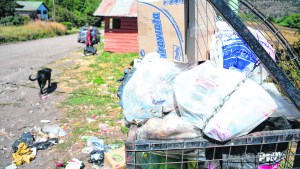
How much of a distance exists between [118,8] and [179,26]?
1252 centimetres

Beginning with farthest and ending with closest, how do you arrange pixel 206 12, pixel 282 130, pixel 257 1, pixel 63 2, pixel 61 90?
pixel 63 2
pixel 61 90
pixel 206 12
pixel 257 1
pixel 282 130

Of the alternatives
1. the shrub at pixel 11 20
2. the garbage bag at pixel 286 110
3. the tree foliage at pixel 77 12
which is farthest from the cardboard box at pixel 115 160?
the tree foliage at pixel 77 12

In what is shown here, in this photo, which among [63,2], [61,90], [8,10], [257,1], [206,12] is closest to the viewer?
[257,1]

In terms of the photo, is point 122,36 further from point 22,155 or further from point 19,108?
point 22,155

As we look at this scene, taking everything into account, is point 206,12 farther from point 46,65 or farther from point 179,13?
point 46,65

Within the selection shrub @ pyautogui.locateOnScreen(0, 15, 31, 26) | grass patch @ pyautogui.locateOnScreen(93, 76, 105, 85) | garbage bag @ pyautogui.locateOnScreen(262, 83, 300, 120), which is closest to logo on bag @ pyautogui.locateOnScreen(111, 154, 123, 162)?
garbage bag @ pyautogui.locateOnScreen(262, 83, 300, 120)

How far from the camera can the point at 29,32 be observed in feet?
74.1

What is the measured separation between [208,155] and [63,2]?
57568 mm

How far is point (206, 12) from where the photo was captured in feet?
7.83

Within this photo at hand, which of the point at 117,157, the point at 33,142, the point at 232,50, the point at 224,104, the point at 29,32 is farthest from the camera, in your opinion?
the point at 29,32

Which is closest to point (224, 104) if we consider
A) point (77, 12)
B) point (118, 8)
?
point (118, 8)

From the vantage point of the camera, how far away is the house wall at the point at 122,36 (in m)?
14.2

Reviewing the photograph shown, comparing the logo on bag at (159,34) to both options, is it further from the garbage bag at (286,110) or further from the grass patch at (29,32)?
the grass patch at (29,32)

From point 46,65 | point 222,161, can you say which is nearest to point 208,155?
point 222,161
